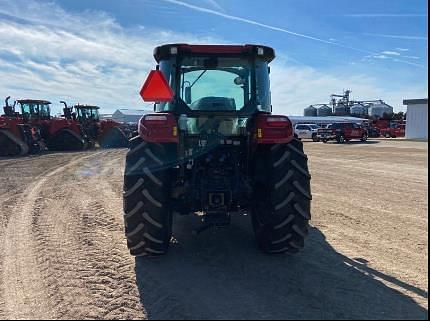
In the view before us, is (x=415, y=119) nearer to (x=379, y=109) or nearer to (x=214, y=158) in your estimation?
(x=379, y=109)

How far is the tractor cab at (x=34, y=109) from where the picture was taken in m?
23.3

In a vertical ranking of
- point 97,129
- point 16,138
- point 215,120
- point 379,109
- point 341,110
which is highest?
point 379,109

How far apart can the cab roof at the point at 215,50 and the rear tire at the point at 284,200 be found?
1.15 m

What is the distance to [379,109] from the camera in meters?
79.2

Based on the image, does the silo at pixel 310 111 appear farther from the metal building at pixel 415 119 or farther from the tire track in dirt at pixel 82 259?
the tire track in dirt at pixel 82 259

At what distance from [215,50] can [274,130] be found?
1185mm

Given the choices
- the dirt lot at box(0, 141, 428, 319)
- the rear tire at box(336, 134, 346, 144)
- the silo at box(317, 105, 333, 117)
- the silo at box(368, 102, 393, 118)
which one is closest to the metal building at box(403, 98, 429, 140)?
the rear tire at box(336, 134, 346, 144)

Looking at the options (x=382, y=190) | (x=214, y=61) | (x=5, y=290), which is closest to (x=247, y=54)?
(x=214, y=61)

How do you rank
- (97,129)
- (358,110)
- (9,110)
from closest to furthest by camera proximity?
(9,110) → (97,129) → (358,110)

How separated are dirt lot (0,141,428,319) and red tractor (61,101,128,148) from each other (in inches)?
774

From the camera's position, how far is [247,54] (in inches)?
204

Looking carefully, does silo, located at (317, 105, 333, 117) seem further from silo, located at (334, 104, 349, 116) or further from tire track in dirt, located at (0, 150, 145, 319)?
tire track in dirt, located at (0, 150, 145, 319)

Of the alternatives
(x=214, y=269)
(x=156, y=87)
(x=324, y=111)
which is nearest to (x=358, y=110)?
(x=324, y=111)

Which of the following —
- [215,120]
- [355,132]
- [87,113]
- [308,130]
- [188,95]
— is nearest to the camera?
[215,120]
